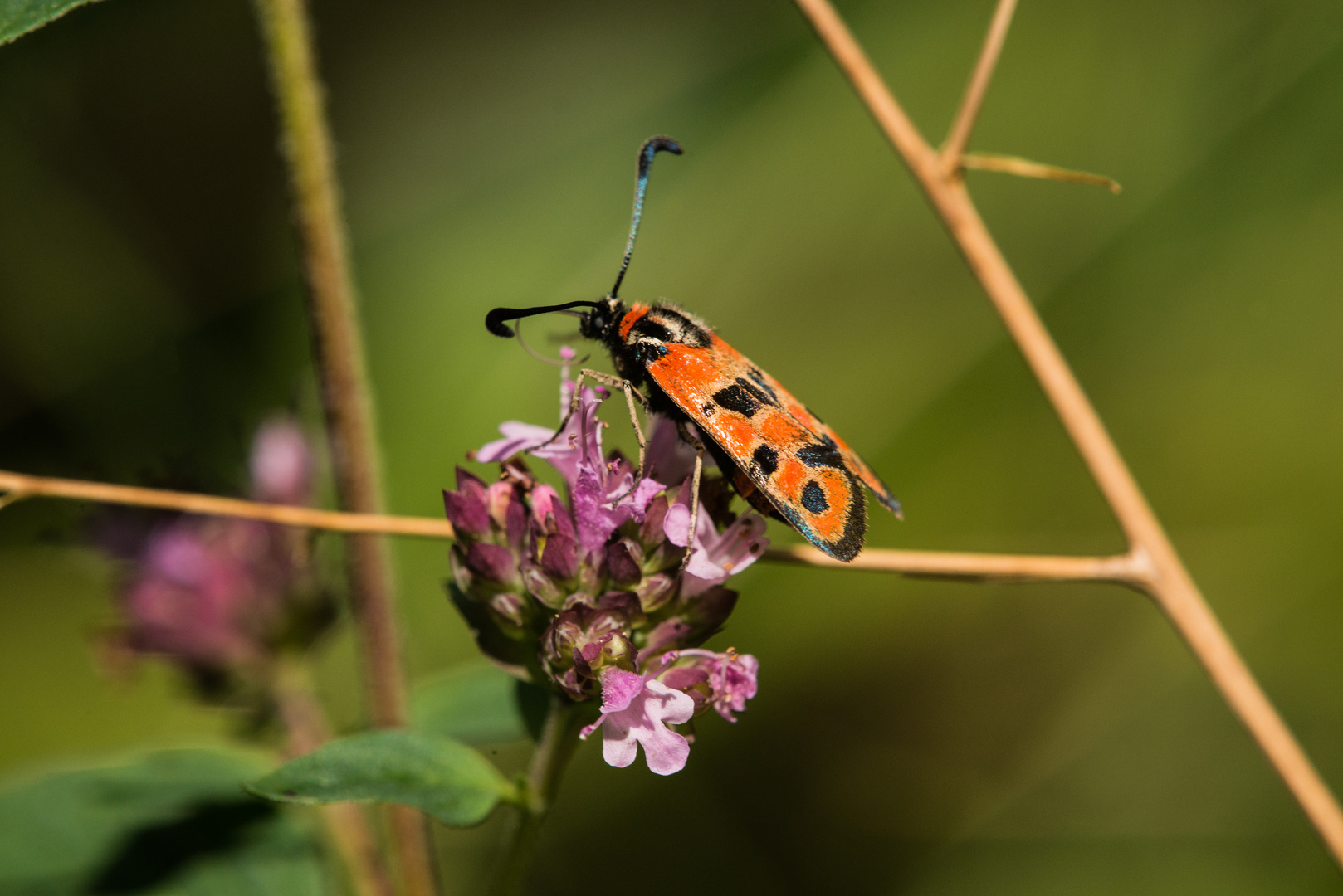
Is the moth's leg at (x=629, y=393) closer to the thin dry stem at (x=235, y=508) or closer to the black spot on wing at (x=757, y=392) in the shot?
the black spot on wing at (x=757, y=392)

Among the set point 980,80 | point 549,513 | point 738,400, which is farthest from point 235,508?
point 980,80

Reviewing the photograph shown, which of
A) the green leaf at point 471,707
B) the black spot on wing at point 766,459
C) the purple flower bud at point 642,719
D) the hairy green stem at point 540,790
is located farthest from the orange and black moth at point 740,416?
the green leaf at point 471,707

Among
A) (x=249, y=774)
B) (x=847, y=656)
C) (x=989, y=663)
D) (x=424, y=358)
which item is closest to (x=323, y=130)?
(x=249, y=774)

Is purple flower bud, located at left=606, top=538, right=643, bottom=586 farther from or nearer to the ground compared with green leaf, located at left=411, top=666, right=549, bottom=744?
nearer to the ground

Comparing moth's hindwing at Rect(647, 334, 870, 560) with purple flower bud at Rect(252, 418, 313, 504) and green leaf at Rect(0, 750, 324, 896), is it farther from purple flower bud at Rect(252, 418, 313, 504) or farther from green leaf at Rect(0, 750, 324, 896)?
purple flower bud at Rect(252, 418, 313, 504)

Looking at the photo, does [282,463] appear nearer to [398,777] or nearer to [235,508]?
[235,508]

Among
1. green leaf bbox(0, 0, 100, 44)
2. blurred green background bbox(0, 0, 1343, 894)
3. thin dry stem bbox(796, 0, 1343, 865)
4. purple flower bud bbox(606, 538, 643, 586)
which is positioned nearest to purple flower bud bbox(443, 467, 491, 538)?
purple flower bud bbox(606, 538, 643, 586)

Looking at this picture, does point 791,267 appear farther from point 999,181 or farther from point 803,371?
point 999,181
